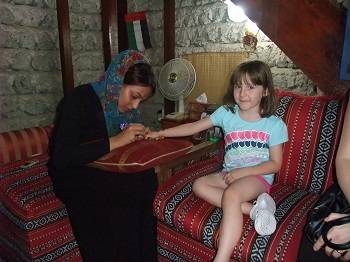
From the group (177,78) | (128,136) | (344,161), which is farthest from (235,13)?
(344,161)

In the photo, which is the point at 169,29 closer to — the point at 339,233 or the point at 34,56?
the point at 34,56

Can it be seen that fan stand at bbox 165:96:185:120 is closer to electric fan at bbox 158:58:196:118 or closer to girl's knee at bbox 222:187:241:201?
electric fan at bbox 158:58:196:118

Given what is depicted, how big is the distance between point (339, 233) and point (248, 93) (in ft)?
2.80

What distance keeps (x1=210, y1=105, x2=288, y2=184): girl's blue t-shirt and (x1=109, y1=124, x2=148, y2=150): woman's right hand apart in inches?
22.0

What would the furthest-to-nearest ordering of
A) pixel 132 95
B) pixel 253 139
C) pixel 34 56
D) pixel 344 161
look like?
pixel 34 56 → pixel 132 95 → pixel 253 139 → pixel 344 161

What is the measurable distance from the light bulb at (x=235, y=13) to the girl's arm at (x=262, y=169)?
185 cm

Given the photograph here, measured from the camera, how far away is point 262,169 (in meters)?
1.71

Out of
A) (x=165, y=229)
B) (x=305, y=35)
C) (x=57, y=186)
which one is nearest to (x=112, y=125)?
(x=57, y=186)

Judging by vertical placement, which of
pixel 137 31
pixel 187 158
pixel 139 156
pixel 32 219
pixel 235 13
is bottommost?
pixel 32 219

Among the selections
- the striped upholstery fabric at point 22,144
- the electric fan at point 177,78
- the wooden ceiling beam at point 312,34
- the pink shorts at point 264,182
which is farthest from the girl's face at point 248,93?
the striped upholstery fabric at point 22,144

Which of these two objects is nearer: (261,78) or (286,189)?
(261,78)

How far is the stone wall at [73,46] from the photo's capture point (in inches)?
120

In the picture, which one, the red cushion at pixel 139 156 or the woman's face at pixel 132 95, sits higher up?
the woman's face at pixel 132 95

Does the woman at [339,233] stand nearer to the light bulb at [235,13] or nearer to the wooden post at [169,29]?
the light bulb at [235,13]
